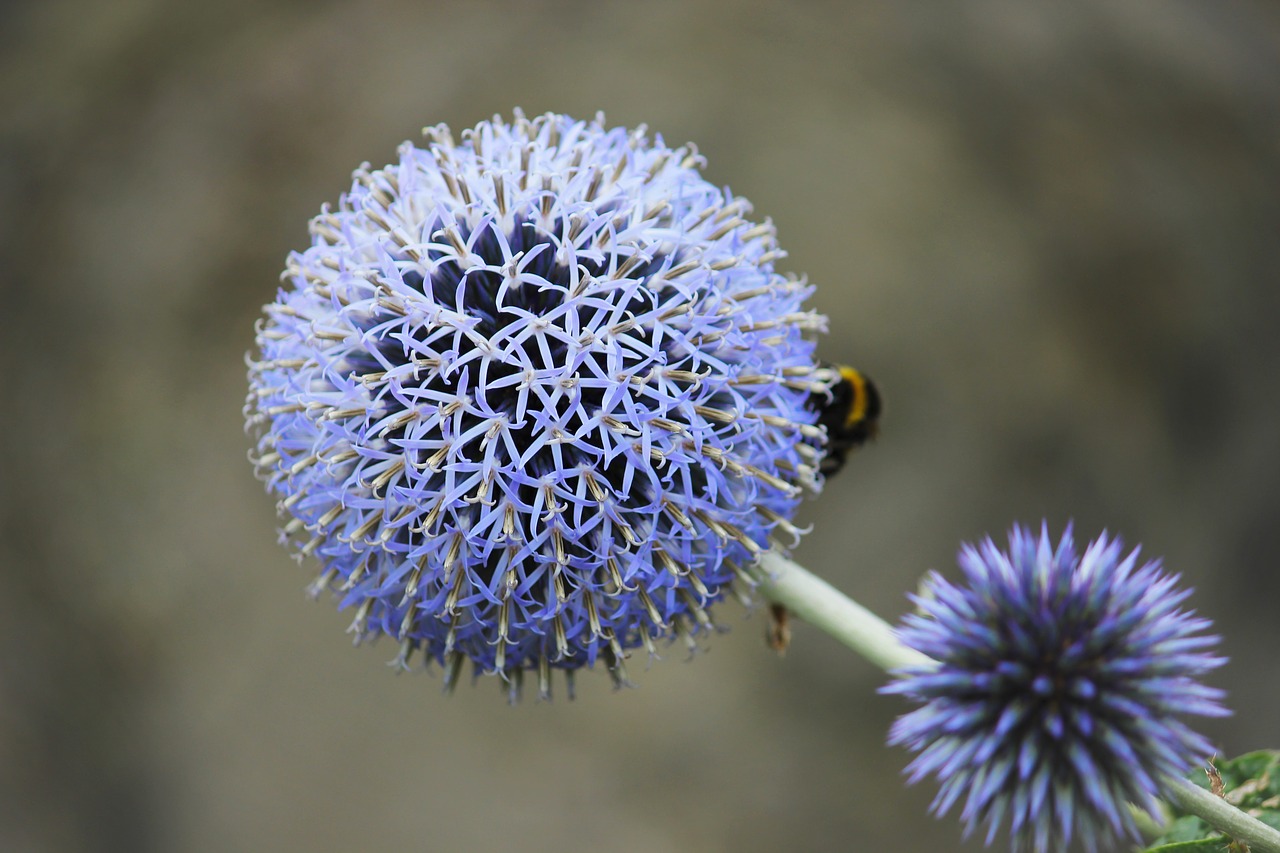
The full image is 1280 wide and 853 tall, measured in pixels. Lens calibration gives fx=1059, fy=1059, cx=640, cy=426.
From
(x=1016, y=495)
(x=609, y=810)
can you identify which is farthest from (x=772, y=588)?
(x=1016, y=495)

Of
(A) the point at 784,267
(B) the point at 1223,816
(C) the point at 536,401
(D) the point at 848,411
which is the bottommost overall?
(B) the point at 1223,816

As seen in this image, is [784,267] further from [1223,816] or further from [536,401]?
[1223,816]

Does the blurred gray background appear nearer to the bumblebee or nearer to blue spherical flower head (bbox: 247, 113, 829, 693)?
the bumblebee

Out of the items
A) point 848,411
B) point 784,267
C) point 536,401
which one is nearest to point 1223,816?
point 848,411

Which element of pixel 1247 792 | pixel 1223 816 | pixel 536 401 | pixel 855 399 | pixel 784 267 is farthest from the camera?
pixel 784 267

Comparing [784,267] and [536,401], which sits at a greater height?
[784,267]

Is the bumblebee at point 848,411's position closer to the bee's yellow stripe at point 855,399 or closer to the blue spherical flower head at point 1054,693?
the bee's yellow stripe at point 855,399

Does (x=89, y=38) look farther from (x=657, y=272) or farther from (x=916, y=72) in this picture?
(x=657, y=272)

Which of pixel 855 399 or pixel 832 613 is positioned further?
pixel 855 399
